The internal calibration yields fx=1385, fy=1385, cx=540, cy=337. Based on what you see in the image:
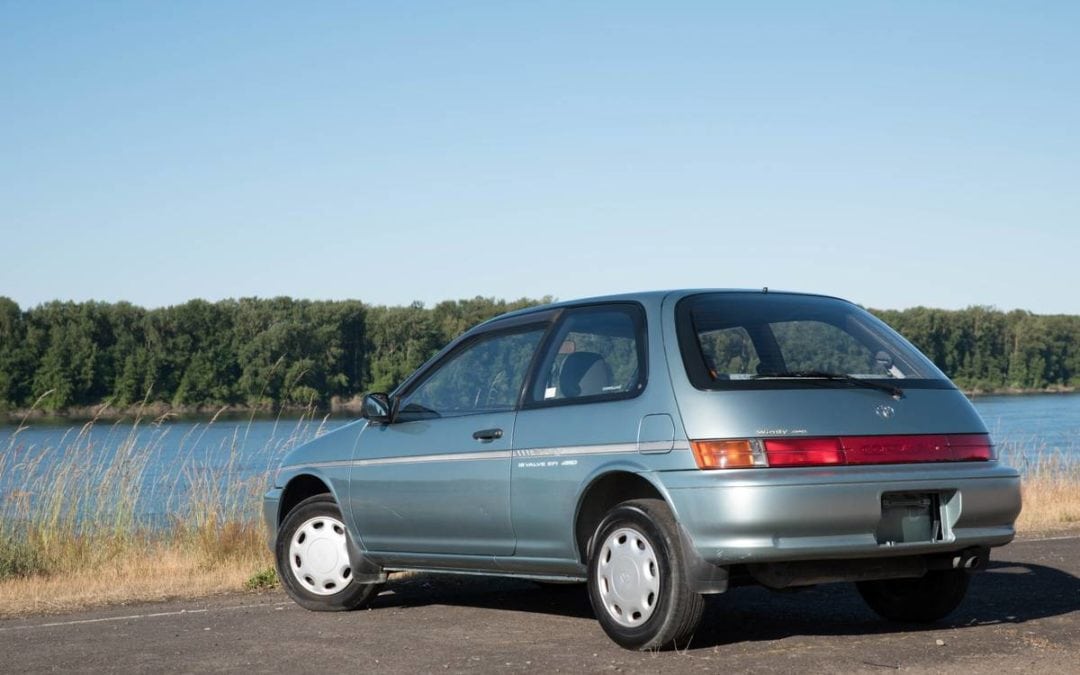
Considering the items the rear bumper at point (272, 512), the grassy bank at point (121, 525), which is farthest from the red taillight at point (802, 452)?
the grassy bank at point (121, 525)

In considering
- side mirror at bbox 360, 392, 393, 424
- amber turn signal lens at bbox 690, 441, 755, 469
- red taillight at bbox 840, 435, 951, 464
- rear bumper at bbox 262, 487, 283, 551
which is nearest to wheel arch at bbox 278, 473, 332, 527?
rear bumper at bbox 262, 487, 283, 551

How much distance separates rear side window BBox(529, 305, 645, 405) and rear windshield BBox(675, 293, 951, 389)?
0.93 feet

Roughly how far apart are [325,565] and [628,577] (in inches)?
104

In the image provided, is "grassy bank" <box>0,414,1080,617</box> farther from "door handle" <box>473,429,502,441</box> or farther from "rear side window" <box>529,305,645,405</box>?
"rear side window" <box>529,305,645,405</box>

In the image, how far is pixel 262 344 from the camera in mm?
63594

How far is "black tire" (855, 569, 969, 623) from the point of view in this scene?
7000mm

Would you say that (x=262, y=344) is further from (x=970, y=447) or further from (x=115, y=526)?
(x=970, y=447)

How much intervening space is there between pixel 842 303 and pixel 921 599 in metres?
1.57

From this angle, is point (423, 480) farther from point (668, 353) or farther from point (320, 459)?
point (668, 353)

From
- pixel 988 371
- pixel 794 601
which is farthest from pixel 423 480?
pixel 988 371

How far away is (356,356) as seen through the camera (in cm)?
5681

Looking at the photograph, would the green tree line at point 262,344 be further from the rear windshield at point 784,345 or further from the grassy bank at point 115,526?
the rear windshield at point 784,345

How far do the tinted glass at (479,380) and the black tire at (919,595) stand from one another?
83.9 inches

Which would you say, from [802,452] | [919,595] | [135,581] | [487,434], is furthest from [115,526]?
[802,452]
